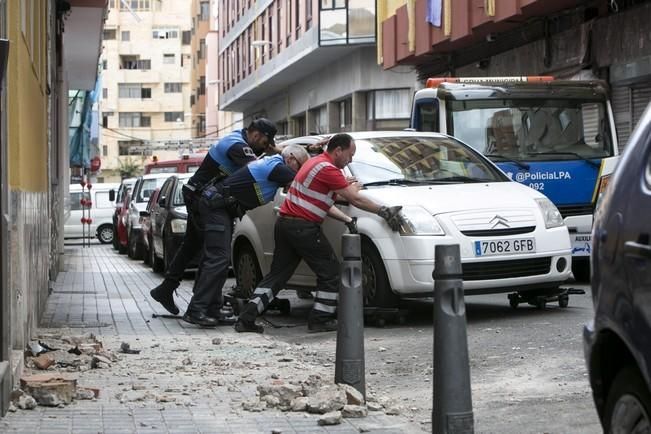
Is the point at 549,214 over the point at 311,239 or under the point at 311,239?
over

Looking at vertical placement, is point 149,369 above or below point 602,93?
below

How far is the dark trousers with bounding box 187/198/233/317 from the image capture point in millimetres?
11398

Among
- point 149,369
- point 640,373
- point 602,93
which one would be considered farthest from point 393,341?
point 602,93

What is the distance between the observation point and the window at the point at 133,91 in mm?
118062

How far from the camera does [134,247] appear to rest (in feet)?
90.3

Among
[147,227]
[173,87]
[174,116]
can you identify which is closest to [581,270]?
[147,227]

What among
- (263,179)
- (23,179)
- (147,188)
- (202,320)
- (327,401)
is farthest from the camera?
(147,188)

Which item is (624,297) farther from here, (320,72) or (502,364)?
(320,72)

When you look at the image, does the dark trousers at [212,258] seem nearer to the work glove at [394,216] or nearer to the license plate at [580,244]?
the work glove at [394,216]

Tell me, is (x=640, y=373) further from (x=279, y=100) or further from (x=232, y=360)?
(x=279, y=100)

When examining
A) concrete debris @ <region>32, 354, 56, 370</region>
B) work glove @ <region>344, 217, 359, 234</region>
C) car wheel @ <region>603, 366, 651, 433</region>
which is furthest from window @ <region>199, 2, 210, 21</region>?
car wheel @ <region>603, 366, 651, 433</region>

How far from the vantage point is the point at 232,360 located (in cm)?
910

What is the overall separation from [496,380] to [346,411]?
1.40 meters

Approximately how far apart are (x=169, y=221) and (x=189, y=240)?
24.1 ft
